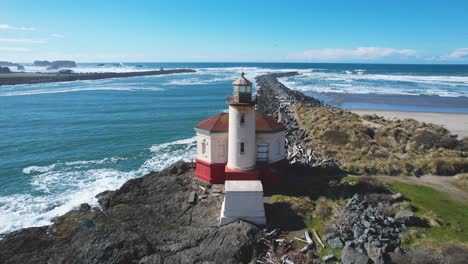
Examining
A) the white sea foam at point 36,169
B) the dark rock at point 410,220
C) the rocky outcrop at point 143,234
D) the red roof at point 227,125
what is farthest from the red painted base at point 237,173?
the white sea foam at point 36,169

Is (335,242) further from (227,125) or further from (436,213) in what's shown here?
(227,125)

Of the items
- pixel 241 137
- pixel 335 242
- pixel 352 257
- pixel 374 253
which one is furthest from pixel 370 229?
pixel 241 137

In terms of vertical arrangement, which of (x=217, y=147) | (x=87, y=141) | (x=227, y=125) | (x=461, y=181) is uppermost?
(x=227, y=125)

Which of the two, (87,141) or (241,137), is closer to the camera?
(241,137)

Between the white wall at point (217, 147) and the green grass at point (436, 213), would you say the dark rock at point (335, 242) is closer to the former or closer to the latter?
the green grass at point (436, 213)

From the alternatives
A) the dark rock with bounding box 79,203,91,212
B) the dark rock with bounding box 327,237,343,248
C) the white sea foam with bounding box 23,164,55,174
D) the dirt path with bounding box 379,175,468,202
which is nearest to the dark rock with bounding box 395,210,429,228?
the dark rock with bounding box 327,237,343,248

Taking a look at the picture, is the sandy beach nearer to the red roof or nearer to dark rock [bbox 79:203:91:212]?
the red roof
